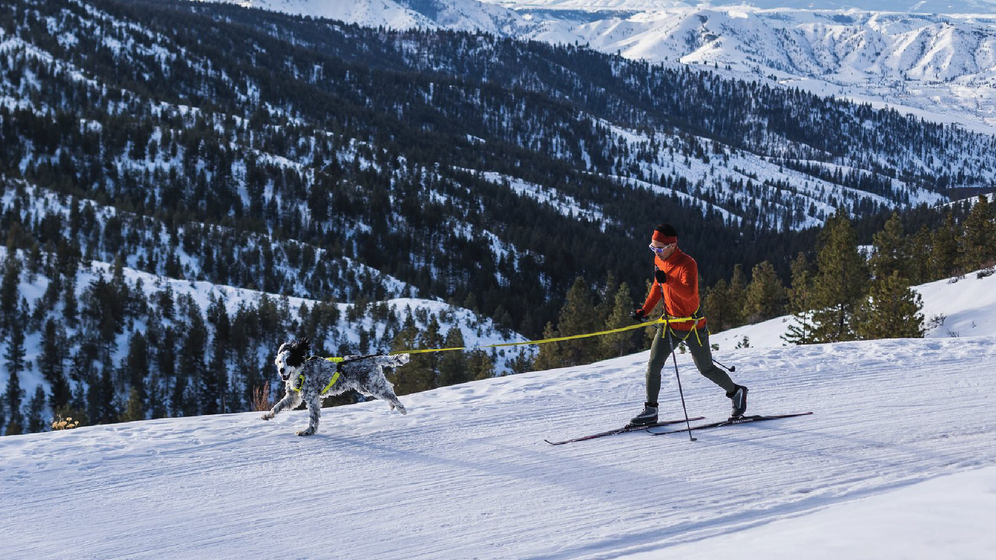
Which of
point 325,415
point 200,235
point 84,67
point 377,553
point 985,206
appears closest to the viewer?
point 377,553

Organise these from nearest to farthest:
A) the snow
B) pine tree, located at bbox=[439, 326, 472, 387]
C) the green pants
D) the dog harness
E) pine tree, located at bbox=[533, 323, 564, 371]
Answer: the snow, the green pants, the dog harness, pine tree, located at bbox=[439, 326, 472, 387], pine tree, located at bbox=[533, 323, 564, 371]

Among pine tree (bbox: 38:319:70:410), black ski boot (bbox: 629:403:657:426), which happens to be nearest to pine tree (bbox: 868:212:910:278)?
black ski boot (bbox: 629:403:657:426)

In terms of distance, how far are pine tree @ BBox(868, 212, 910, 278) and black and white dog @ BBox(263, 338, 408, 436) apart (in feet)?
130

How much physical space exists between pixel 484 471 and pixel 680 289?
3.01 metres

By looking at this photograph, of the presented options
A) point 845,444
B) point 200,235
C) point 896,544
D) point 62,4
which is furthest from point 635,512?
point 62,4

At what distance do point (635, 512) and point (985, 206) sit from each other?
55.2m

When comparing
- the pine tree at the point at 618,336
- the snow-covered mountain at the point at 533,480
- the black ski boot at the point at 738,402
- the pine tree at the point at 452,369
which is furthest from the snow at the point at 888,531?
the pine tree at the point at 618,336

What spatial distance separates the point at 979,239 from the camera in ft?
153

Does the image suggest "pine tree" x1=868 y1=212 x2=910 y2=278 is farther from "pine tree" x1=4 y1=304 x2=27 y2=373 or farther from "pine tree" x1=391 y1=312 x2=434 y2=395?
"pine tree" x1=4 y1=304 x2=27 y2=373

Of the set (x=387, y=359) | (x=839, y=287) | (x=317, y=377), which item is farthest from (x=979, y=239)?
(x=317, y=377)

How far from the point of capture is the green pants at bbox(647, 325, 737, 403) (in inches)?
308

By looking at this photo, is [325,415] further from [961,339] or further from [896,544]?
[961,339]

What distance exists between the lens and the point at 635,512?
613 centimetres

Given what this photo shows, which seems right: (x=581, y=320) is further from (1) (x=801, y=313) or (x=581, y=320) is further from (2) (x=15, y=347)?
(2) (x=15, y=347)
